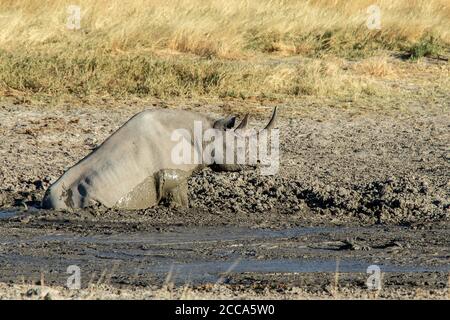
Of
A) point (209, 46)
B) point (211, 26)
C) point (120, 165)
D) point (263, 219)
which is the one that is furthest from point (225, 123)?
point (211, 26)

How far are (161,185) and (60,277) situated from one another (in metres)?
2.08

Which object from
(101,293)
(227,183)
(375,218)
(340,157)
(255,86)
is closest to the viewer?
(101,293)

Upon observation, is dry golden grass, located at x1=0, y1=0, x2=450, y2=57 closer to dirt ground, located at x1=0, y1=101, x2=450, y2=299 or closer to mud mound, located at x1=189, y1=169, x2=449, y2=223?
dirt ground, located at x1=0, y1=101, x2=450, y2=299

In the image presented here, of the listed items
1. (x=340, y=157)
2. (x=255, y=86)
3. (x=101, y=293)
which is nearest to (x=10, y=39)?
(x=255, y=86)

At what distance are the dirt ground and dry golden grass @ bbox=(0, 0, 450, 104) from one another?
60 cm

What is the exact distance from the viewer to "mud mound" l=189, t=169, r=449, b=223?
32.1 ft

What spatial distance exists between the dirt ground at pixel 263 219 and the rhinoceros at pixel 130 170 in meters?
0.11

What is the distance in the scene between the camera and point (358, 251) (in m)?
8.63

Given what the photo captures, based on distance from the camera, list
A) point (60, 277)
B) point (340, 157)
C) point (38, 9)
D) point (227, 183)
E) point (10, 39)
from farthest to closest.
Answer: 1. point (38, 9)
2. point (10, 39)
3. point (340, 157)
4. point (227, 183)
5. point (60, 277)

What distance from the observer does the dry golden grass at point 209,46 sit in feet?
45.1

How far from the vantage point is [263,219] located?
9719 millimetres

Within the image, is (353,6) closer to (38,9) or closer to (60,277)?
(38,9)

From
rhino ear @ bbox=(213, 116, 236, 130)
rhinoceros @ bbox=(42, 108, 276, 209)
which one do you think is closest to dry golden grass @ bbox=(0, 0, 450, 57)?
rhino ear @ bbox=(213, 116, 236, 130)

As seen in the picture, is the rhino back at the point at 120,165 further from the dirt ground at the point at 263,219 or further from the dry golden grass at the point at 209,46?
the dry golden grass at the point at 209,46
